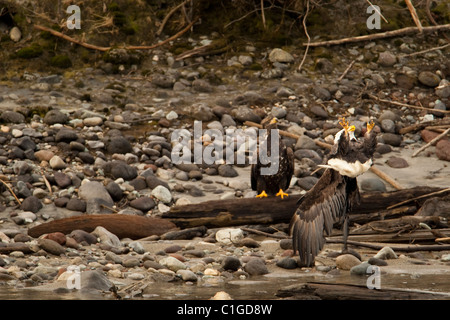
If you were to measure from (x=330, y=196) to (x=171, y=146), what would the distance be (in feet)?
12.0

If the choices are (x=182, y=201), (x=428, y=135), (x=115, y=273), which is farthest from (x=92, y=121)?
(x=428, y=135)

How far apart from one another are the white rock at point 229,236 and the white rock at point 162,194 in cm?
123

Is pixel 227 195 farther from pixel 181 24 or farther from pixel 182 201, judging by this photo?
pixel 181 24

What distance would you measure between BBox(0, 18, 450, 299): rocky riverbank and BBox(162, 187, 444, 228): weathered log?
166 mm

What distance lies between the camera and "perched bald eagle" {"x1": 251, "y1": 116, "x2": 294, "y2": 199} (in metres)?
7.82

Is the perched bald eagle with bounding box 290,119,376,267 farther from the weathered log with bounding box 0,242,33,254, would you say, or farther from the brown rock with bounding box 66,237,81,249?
the weathered log with bounding box 0,242,33,254

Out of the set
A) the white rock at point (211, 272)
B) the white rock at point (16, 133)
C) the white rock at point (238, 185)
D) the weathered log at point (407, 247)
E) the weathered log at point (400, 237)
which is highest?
the white rock at point (16, 133)

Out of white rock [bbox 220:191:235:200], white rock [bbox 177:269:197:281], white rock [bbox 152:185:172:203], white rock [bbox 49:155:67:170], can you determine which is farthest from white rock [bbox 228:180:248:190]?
white rock [bbox 177:269:197:281]

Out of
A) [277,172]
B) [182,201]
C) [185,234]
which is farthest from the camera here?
[182,201]

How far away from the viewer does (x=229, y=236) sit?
700 cm

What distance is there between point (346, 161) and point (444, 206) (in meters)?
1.67

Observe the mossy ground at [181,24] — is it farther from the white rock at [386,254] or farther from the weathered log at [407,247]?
the white rock at [386,254]

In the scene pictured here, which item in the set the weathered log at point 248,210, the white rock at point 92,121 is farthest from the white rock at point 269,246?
the white rock at point 92,121

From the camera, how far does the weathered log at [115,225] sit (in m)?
6.94
